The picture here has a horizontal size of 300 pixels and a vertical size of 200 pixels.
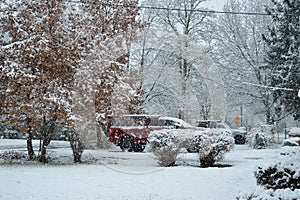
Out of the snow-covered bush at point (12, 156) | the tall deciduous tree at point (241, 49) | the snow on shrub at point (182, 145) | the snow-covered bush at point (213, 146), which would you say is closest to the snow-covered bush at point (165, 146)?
the snow on shrub at point (182, 145)

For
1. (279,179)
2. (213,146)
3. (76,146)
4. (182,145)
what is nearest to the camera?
(279,179)

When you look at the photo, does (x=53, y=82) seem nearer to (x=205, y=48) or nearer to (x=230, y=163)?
(x=230, y=163)

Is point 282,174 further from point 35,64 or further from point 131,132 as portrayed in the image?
point 131,132

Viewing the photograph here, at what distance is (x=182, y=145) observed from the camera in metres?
13.2

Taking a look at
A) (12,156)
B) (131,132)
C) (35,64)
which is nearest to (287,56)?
(131,132)

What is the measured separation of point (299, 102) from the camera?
837 inches

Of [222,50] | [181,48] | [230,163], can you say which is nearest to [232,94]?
[222,50]

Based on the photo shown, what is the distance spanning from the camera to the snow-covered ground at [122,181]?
8.48 metres

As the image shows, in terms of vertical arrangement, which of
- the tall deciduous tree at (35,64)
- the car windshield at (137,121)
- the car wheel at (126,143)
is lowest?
the car wheel at (126,143)

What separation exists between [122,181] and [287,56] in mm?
15531

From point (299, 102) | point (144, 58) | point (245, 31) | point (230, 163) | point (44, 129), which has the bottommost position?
point (230, 163)

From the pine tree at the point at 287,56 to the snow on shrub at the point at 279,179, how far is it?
1653 centimetres

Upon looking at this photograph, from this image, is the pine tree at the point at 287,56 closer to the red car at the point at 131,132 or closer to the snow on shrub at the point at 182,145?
the red car at the point at 131,132

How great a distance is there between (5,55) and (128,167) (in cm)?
586
